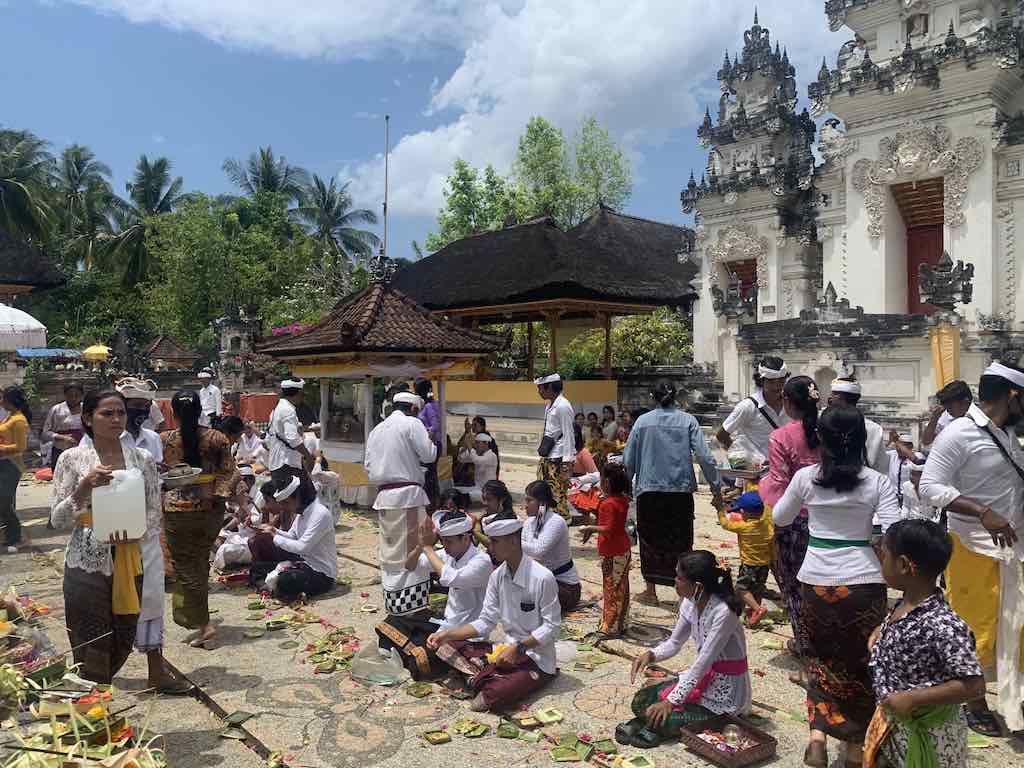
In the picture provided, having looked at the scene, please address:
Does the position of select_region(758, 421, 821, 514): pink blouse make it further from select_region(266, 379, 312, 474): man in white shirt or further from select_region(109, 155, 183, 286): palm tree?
select_region(109, 155, 183, 286): palm tree

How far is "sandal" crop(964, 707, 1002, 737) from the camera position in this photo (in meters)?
4.20

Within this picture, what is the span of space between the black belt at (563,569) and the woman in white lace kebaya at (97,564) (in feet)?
10.4

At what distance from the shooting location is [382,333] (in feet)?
37.2

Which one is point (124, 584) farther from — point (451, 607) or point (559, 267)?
point (559, 267)

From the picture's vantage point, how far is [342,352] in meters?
11.1

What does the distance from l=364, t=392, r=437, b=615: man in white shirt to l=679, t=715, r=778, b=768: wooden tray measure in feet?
8.34

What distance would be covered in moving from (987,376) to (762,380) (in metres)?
2.01

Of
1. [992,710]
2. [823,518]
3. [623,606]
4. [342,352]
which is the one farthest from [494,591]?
[342,352]

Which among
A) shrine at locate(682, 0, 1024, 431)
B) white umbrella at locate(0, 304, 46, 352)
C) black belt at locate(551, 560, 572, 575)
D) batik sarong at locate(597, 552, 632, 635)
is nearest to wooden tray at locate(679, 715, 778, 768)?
batik sarong at locate(597, 552, 632, 635)

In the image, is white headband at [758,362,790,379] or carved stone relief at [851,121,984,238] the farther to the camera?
carved stone relief at [851,121,984,238]

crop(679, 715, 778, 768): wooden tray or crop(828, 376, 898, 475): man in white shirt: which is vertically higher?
crop(828, 376, 898, 475): man in white shirt

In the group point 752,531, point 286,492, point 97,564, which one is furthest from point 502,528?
point 286,492

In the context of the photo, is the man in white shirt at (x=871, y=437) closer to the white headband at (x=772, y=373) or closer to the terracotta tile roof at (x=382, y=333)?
the white headband at (x=772, y=373)

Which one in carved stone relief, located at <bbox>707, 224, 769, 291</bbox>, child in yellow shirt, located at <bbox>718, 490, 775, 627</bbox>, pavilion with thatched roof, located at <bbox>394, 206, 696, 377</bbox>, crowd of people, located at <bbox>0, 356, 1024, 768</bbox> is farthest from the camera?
carved stone relief, located at <bbox>707, 224, 769, 291</bbox>
